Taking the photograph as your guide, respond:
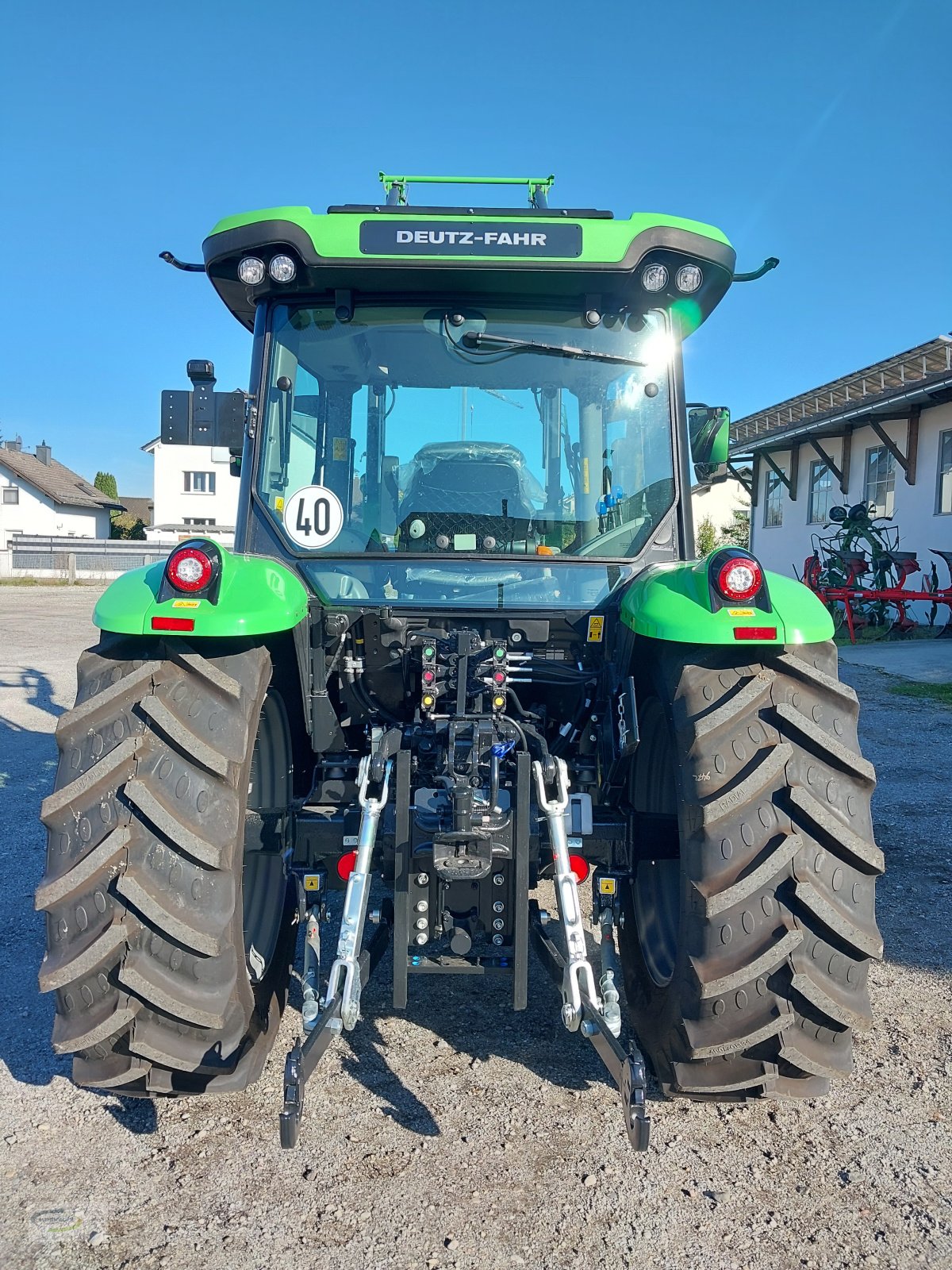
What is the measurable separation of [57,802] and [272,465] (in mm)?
1440

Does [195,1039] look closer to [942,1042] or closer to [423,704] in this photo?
[423,704]


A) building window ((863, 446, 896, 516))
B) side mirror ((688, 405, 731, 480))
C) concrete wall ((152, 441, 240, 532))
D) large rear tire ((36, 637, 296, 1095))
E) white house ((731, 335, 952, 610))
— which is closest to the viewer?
large rear tire ((36, 637, 296, 1095))

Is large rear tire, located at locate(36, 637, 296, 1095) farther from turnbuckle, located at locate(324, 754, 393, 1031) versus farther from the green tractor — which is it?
turnbuckle, located at locate(324, 754, 393, 1031)

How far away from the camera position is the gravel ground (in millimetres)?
2178

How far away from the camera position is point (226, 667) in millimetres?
2617

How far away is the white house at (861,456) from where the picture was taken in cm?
1566

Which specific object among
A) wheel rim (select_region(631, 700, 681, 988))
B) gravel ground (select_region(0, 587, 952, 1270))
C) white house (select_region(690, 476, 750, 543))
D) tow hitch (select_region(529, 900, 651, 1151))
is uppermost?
white house (select_region(690, 476, 750, 543))

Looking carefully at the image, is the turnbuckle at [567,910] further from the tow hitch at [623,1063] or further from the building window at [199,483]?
the building window at [199,483]

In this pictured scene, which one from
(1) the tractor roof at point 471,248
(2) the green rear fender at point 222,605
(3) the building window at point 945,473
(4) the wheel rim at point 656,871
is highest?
(3) the building window at point 945,473

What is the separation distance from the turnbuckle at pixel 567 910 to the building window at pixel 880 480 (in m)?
16.5

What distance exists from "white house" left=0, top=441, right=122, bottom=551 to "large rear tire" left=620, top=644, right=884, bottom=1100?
51.9m

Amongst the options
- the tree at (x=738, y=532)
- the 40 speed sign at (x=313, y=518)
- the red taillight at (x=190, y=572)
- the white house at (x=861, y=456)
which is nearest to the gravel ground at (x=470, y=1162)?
the red taillight at (x=190, y=572)

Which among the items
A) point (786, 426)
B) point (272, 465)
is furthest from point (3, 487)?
point (272, 465)

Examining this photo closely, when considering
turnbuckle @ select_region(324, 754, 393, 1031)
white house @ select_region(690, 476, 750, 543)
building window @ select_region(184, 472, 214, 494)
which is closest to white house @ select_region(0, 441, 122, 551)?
building window @ select_region(184, 472, 214, 494)
